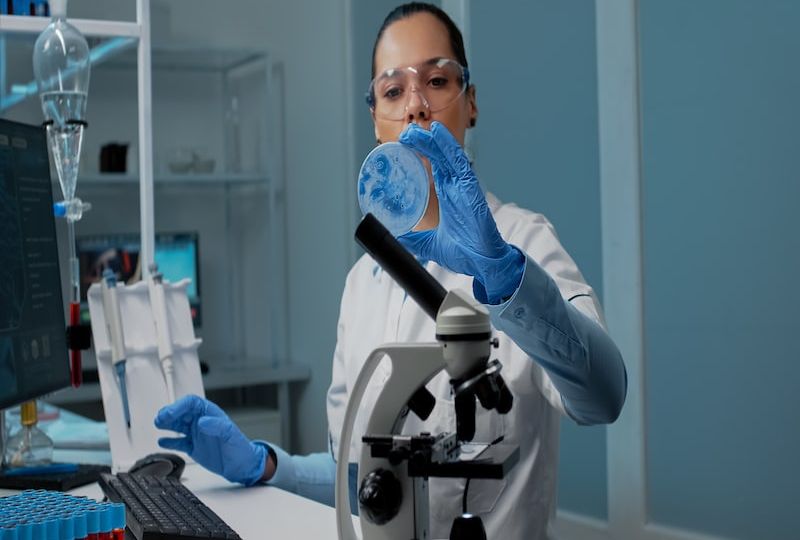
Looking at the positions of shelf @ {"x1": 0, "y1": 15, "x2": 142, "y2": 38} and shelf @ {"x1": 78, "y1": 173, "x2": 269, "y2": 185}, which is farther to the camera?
shelf @ {"x1": 78, "y1": 173, "x2": 269, "y2": 185}

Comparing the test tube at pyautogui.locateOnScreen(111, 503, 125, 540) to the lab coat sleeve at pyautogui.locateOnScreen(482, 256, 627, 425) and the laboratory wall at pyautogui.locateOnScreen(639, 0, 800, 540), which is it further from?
the laboratory wall at pyautogui.locateOnScreen(639, 0, 800, 540)

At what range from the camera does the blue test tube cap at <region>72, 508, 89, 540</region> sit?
3.08 ft

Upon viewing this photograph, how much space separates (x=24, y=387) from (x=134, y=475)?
21 cm

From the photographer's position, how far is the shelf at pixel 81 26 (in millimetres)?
1812

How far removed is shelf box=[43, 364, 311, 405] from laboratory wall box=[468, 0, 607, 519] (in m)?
1.55

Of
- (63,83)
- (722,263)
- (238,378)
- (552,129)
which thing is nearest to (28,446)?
(63,83)

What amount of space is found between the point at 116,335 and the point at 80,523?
780 millimetres

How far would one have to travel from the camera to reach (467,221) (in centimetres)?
109

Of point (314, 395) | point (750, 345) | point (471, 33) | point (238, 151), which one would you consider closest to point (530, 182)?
point (471, 33)

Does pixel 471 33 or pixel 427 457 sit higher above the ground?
pixel 471 33

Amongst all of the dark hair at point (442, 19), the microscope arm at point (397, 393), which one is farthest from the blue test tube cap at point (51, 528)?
the dark hair at point (442, 19)

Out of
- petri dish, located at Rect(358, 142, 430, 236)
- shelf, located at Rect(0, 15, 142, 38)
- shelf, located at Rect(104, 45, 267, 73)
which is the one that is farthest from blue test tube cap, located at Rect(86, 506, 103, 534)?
shelf, located at Rect(104, 45, 267, 73)

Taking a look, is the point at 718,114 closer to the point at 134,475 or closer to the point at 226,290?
the point at 134,475

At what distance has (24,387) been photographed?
1.43 meters
